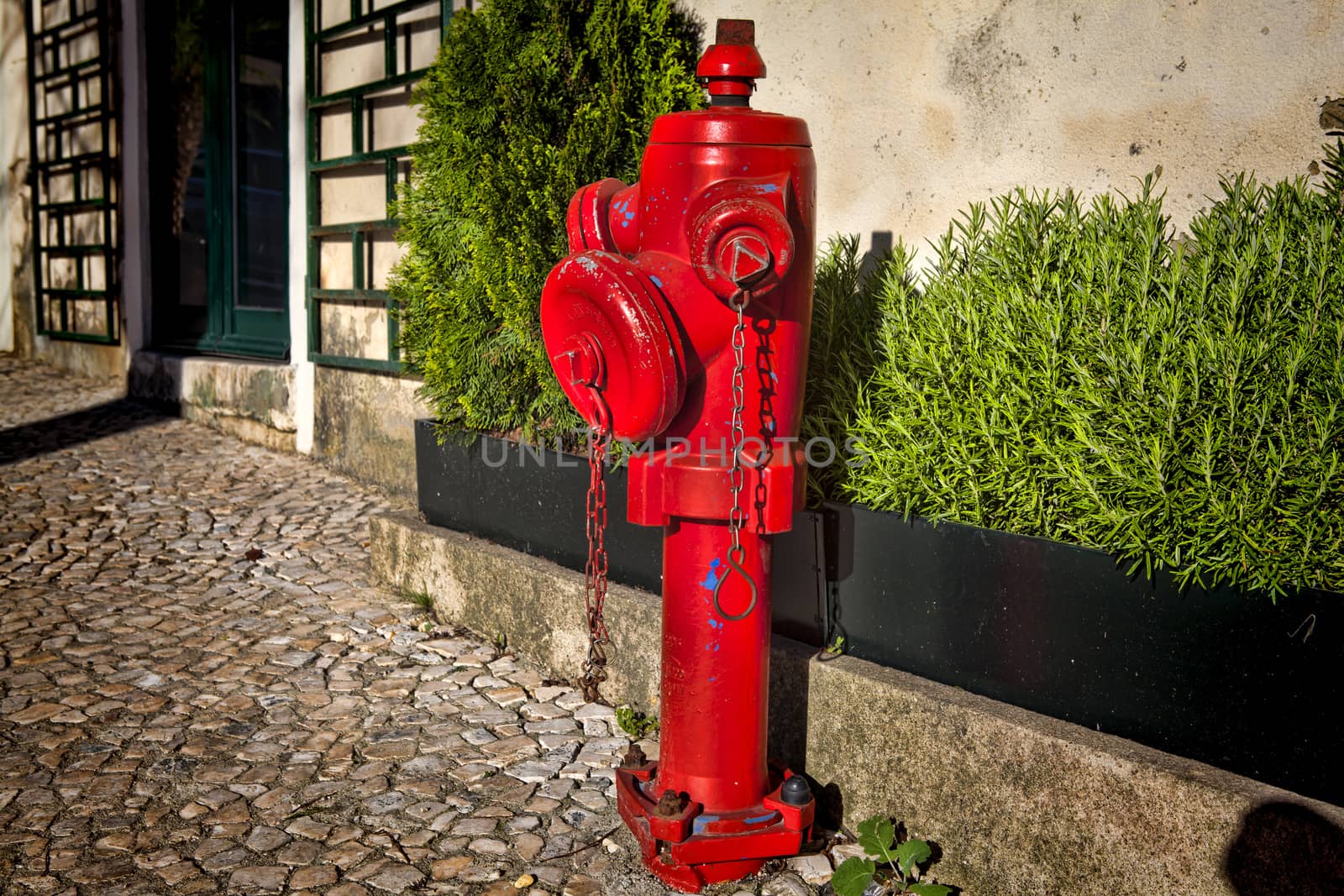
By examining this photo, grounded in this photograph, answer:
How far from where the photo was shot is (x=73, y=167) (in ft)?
32.8

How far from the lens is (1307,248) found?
2.50 metres

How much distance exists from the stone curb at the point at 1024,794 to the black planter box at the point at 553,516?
178 millimetres

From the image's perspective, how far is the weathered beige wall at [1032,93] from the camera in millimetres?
2863

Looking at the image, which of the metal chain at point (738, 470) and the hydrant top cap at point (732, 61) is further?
the hydrant top cap at point (732, 61)

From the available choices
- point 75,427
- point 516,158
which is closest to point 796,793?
point 516,158

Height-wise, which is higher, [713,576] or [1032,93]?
[1032,93]

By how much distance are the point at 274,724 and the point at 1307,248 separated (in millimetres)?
3180

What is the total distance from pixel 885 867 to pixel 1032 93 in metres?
2.34

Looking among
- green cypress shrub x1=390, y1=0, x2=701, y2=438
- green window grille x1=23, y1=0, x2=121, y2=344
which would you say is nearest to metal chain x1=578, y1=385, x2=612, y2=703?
green cypress shrub x1=390, y1=0, x2=701, y2=438

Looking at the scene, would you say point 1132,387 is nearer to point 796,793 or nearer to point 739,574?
point 739,574

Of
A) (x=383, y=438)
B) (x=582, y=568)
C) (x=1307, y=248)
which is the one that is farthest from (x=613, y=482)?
(x=383, y=438)

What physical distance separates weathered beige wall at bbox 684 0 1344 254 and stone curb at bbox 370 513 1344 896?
1.57 meters

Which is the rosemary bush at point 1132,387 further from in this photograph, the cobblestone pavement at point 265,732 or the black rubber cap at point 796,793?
the cobblestone pavement at point 265,732

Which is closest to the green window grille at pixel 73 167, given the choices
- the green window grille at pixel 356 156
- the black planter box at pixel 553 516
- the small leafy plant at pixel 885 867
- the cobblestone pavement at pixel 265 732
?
the green window grille at pixel 356 156
